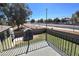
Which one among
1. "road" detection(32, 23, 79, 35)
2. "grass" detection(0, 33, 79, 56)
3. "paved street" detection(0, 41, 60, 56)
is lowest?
"paved street" detection(0, 41, 60, 56)

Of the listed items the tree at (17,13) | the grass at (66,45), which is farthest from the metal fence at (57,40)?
the tree at (17,13)

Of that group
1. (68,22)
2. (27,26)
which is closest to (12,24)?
(27,26)

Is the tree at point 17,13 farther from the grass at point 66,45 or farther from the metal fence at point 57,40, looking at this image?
the grass at point 66,45

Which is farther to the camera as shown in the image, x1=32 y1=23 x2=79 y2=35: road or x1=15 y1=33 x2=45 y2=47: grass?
x1=15 y1=33 x2=45 y2=47: grass

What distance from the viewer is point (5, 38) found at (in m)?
2.49

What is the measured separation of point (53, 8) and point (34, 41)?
648 mm

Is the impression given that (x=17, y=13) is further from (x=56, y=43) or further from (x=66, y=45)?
(x=66, y=45)

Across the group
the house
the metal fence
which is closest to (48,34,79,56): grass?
the metal fence

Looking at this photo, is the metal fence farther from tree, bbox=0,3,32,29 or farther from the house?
tree, bbox=0,3,32,29

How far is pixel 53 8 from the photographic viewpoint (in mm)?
2412

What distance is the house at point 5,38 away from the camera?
2.45 metres

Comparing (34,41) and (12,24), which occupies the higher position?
(12,24)

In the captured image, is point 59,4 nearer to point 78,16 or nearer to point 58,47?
point 78,16

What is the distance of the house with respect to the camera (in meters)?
2.45
